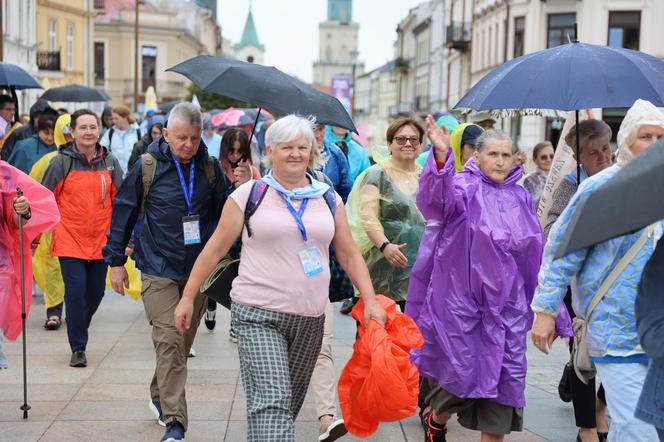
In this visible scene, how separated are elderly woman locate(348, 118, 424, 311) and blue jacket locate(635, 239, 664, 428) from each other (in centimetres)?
327

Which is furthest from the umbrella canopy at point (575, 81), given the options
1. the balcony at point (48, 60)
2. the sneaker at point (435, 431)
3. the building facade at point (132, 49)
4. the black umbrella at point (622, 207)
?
the building facade at point (132, 49)

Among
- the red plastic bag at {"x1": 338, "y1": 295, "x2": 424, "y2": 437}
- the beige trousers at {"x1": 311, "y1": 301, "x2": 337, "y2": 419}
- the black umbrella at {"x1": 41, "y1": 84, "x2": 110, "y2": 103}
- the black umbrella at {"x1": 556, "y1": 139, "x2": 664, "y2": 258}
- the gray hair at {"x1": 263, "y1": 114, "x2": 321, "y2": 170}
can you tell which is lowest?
Result: the beige trousers at {"x1": 311, "y1": 301, "x2": 337, "y2": 419}

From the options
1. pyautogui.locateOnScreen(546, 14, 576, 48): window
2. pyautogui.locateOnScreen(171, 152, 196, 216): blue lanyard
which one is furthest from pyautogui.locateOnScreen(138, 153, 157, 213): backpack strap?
pyautogui.locateOnScreen(546, 14, 576, 48): window

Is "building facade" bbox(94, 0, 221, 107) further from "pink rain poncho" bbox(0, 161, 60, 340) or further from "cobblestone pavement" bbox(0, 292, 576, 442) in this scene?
"pink rain poncho" bbox(0, 161, 60, 340)

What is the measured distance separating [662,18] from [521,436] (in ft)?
112

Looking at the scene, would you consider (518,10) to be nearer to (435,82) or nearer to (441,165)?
(435,82)

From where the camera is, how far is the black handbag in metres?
5.18

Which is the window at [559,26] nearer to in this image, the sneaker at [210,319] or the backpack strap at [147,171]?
the sneaker at [210,319]

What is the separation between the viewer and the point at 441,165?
5.18 m

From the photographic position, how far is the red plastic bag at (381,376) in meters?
4.54

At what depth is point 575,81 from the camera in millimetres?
5461

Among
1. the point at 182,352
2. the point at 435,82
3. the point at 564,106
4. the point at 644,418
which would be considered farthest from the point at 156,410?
the point at 435,82

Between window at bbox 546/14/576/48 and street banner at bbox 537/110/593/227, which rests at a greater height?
window at bbox 546/14/576/48

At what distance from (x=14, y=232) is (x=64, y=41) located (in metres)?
43.9
